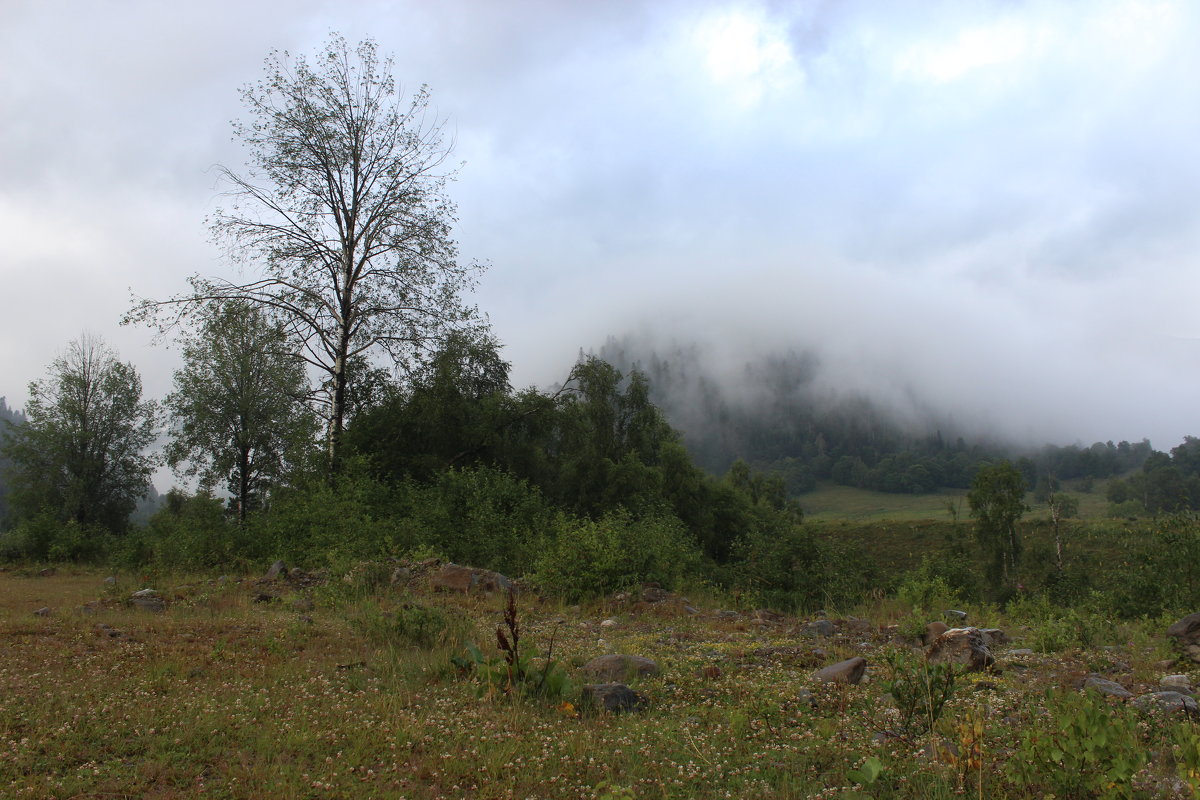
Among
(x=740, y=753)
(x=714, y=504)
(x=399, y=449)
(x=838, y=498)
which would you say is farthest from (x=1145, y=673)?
(x=838, y=498)

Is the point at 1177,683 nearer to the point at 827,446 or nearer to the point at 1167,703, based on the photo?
the point at 1167,703

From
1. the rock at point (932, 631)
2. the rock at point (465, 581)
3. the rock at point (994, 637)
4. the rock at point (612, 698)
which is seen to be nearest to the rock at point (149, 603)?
the rock at point (465, 581)

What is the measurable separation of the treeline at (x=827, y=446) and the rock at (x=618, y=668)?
410 ft

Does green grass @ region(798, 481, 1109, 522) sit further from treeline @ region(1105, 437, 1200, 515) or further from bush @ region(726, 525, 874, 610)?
bush @ region(726, 525, 874, 610)

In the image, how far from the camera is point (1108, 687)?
532 centimetres

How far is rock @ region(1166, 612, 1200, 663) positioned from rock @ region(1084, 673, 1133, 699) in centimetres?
185

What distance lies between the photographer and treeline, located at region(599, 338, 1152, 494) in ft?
479

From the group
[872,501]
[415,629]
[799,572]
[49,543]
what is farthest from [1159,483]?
[49,543]

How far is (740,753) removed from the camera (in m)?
4.42

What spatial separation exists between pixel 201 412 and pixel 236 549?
1874cm

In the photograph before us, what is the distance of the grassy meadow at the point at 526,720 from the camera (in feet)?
12.2

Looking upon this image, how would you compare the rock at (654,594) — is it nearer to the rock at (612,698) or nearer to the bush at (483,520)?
the bush at (483,520)

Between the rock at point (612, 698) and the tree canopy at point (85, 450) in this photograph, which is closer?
the rock at point (612, 698)

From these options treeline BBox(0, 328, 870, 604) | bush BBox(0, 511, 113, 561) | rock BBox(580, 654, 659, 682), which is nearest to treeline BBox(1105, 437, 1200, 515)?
treeline BBox(0, 328, 870, 604)
